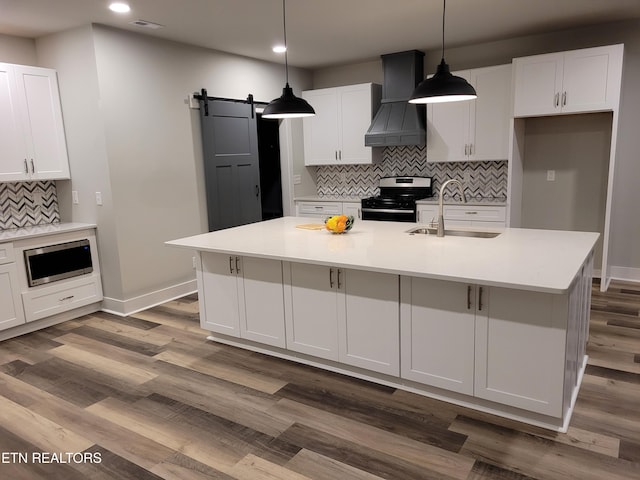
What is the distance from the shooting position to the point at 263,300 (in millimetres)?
3295

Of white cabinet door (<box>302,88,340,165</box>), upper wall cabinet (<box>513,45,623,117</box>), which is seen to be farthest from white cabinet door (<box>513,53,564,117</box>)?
white cabinet door (<box>302,88,340,165</box>)

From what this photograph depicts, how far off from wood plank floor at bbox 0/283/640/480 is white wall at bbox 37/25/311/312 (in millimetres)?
1203

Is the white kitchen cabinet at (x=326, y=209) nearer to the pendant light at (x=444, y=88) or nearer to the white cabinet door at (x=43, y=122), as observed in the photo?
the white cabinet door at (x=43, y=122)

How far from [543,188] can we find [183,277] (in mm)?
4069

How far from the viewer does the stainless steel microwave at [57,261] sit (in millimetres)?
4027

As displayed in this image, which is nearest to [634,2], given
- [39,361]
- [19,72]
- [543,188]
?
[543,188]

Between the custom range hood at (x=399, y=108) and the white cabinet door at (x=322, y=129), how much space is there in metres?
0.60

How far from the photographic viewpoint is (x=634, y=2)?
388cm

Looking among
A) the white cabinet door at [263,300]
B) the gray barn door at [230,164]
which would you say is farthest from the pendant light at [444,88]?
the gray barn door at [230,164]

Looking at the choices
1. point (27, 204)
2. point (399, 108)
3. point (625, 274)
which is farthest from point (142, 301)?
point (625, 274)

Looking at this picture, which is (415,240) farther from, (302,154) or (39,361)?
(302,154)

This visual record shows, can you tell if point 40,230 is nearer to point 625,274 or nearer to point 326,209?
point 326,209

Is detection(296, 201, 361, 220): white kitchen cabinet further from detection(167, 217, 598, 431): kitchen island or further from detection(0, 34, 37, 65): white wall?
detection(0, 34, 37, 65): white wall

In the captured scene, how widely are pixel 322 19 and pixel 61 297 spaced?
344 cm
